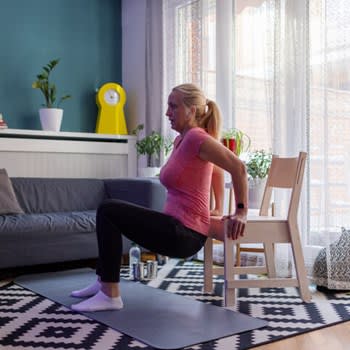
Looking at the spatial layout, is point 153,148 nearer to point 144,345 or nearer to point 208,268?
point 208,268

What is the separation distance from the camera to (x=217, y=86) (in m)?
3.97

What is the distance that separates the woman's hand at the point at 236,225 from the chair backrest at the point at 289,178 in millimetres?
368

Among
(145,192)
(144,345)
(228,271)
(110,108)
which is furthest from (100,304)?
(110,108)

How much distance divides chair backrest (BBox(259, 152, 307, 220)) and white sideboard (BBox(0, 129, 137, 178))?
6.44 feet

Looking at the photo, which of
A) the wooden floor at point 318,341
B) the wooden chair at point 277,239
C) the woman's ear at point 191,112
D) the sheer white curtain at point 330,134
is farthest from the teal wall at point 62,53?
the wooden floor at point 318,341

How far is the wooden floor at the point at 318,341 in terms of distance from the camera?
193 centimetres

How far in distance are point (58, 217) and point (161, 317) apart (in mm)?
1272

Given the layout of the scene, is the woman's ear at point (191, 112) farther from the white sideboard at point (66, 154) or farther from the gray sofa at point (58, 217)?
the white sideboard at point (66, 154)

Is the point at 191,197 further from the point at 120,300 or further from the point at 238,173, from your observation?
the point at 120,300

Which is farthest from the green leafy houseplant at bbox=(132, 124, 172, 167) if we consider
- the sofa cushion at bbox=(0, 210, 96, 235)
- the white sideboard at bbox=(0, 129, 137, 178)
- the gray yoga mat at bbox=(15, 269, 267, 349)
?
the gray yoga mat at bbox=(15, 269, 267, 349)

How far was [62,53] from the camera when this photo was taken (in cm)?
451

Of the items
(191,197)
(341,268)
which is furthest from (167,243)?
(341,268)

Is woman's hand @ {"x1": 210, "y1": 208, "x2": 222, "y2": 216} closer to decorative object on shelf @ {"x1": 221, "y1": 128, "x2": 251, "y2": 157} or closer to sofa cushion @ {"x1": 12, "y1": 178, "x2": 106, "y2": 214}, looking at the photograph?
decorative object on shelf @ {"x1": 221, "y1": 128, "x2": 251, "y2": 157}

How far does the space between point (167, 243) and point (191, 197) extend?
0.23 meters
